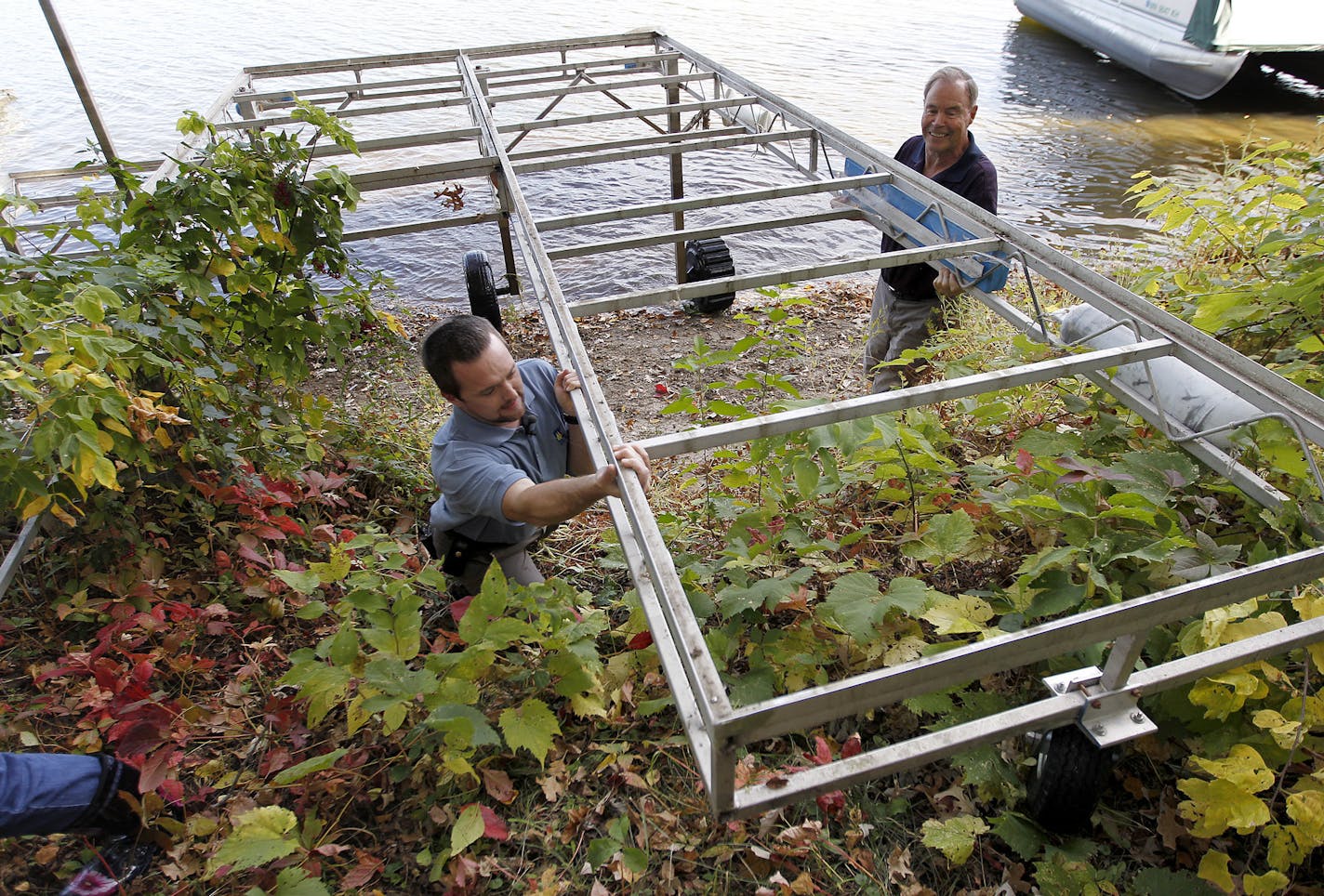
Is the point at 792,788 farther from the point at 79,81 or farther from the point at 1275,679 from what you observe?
the point at 79,81

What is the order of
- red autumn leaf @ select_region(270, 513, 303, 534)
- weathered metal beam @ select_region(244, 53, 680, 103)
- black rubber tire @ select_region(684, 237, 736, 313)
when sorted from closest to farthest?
red autumn leaf @ select_region(270, 513, 303, 534) → weathered metal beam @ select_region(244, 53, 680, 103) → black rubber tire @ select_region(684, 237, 736, 313)

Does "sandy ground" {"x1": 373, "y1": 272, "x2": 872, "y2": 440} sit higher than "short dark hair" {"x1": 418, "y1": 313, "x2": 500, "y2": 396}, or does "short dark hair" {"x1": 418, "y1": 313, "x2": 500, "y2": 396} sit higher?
"short dark hair" {"x1": 418, "y1": 313, "x2": 500, "y2": 396}

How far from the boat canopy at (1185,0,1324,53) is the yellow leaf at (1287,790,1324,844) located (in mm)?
22362

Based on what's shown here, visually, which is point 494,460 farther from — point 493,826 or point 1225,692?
point 1225,692

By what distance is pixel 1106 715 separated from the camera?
2.06 meters

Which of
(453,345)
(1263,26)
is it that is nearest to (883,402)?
(453,345)

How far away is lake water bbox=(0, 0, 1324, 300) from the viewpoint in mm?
13570

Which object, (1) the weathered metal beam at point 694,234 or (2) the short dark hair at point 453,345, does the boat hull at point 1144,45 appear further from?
(2) the short dark hair at point 453,345

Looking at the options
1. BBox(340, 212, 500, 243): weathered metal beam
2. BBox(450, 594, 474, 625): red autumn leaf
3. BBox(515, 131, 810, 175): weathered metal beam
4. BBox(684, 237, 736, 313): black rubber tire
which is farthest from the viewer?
BBox(684, 237, 736, 313): black rubber tire

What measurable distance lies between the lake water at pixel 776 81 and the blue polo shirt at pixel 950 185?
6.75 meters

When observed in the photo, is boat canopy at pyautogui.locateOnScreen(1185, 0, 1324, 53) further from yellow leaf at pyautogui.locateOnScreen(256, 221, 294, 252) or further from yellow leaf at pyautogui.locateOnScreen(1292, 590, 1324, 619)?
yellow leaf at pyautogui.locateOnScreen(256, 221, 294, 252)

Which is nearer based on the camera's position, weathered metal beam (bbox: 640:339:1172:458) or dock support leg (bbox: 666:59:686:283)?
weathered metal beam (bbox: 640:339:1172:458)

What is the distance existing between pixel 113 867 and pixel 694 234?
4302 millimetres

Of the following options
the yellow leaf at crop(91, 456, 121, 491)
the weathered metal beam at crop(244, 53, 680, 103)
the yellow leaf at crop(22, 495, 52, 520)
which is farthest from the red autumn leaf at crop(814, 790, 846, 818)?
the weathered metal beam at crop(244, 53, 680, 103)
